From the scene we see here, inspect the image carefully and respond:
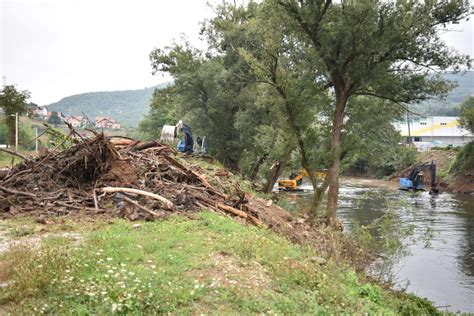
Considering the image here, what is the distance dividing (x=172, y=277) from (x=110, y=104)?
142412 mm

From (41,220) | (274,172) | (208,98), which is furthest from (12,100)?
(41,220)

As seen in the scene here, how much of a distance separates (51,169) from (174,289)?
25.2ft

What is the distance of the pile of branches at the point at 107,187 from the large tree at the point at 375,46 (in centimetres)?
643

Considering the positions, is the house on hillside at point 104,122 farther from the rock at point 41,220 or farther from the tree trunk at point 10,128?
the rock at point 41,220

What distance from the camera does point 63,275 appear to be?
515cm

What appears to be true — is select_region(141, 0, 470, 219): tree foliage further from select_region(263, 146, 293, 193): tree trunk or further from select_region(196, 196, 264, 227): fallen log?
select_region(196, 196, 264, 227): fallen log

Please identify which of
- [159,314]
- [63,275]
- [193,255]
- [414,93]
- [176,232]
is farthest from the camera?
[414,93]

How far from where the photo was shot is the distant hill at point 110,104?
125 metres

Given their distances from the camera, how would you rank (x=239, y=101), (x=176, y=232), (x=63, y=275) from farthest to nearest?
(x=239, y=101) < (x=176, y=232) < (x=63, y=275)

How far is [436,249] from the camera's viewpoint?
57.6 feet

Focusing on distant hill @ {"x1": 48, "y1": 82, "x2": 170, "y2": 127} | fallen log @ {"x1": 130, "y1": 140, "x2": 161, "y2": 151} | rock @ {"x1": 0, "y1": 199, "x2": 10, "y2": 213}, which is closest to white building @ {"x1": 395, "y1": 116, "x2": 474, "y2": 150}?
distant hill @ {"x1": 48, "y1": 82, "x2": 170, "y2": 127}

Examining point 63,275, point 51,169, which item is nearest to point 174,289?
point 63,275

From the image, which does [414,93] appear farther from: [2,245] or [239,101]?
[2,245]

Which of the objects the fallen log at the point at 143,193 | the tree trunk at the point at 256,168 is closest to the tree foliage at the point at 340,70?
the tree trunk at the point at 256,168
